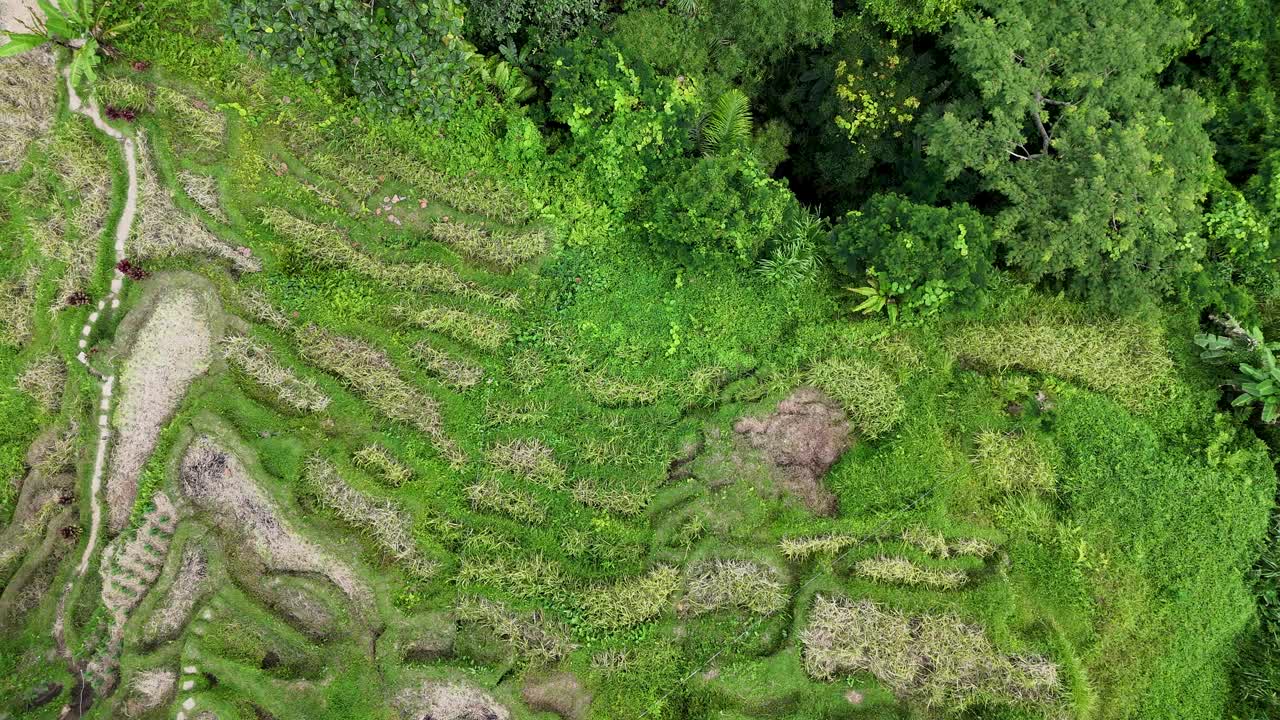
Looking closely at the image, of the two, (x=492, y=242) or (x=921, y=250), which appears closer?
(x=921, y=250)

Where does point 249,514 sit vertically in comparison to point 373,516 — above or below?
below

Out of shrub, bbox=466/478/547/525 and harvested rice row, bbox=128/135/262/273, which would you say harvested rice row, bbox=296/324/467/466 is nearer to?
shrub, bbox=466/478/547/525

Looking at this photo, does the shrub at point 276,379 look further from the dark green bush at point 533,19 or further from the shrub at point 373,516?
the dark green bush at point 533,19

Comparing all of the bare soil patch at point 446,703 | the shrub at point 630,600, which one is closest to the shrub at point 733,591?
the shrub at point 630,600

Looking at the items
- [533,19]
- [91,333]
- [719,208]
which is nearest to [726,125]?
[719,208]

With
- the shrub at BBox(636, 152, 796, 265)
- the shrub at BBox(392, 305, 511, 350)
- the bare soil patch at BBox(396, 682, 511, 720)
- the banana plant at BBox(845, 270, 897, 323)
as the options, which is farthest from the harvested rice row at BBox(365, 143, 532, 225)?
the bare soil patch at BBox(396, 682, 511, 720)

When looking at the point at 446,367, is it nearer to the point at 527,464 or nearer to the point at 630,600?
the point at 527,464
